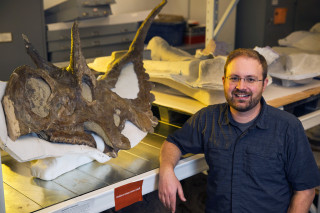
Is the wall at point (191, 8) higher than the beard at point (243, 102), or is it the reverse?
the wall at point (191, 8)

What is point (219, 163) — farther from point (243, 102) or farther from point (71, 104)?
point (71, 104)

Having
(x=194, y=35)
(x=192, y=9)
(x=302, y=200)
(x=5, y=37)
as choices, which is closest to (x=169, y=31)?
(x=194, y=35)

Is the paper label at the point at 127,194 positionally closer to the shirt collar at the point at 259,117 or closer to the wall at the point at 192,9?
the shirt collar at the point at 259,117

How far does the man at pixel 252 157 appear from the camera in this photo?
1451 millimetres

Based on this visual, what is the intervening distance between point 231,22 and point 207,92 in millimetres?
2988

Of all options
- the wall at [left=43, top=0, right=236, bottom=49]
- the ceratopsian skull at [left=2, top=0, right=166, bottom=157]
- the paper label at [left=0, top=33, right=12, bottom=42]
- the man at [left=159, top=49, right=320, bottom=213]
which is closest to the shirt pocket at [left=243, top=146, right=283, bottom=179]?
the man at [left=159, top=49, right=320, bottom=213]

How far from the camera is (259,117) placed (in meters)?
1.48

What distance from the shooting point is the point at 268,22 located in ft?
15.0

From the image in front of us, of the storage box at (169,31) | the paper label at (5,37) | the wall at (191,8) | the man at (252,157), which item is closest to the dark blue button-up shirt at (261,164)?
the man at (252,157)

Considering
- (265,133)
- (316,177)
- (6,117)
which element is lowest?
(316,177)

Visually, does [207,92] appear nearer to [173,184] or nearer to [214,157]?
[214,157]

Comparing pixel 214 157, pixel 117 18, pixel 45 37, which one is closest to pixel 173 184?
pixel 214 157

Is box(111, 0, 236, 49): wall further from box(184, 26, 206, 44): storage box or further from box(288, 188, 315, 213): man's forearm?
box(288, 188, 315, 213): man's forearm

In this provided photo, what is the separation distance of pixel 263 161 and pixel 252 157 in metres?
0.04
